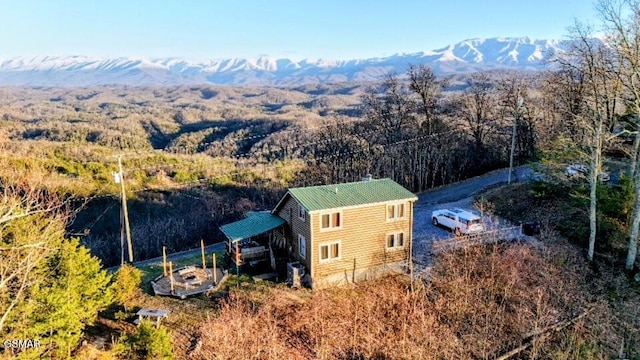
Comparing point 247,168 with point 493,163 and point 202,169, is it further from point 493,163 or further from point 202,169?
point 493,163

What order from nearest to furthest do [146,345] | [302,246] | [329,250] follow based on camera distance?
[146,345] < [329,250] < [302,246]

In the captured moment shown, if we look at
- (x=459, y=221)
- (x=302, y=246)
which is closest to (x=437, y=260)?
(x=459, y=221)

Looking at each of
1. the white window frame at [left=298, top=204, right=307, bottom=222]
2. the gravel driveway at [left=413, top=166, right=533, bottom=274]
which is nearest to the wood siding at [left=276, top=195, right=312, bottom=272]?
the white window frame at [left=298, top=204, right=307, bottom=222]

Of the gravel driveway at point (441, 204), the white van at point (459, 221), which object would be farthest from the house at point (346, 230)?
the white van at point (459, 221)

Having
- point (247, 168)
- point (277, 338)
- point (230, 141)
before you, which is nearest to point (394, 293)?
point (277, 338)

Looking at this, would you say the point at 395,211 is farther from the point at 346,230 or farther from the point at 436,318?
the point at 436,318

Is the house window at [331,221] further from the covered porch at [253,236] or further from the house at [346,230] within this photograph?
the covered porch at [253,236]

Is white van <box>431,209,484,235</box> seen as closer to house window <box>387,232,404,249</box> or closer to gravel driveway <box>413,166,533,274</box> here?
gravel driveway <box>413,166,533,274</box>
